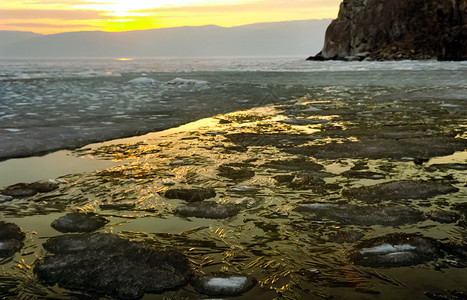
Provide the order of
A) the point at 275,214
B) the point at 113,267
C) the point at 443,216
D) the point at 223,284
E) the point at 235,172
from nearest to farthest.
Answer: the point at 223,284 < the point at 113,267 < the point at 443,216 < the point at 275,214 < the point at 235,172

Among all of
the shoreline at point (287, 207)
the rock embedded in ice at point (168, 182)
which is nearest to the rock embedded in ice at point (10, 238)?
the shoreline at point (287, 207)

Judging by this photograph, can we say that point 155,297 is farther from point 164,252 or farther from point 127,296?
point 164,252

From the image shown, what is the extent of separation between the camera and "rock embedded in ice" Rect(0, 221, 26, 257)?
2.36m

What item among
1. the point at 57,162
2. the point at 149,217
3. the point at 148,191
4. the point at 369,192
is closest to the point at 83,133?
the point at 57,162

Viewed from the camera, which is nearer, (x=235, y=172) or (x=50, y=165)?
(x=235, y=172)

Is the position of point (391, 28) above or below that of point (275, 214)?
above

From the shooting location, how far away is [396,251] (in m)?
2.25

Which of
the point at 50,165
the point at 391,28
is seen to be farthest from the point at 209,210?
the point at 391,28

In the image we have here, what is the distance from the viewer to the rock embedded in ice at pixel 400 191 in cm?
315

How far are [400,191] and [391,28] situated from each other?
52.5 metres

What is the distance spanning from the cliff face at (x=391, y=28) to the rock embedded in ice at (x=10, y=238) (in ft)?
141

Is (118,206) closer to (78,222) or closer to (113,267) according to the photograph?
(78,222)

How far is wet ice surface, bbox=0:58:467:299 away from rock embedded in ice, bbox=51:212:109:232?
Answer: 7 centimetres

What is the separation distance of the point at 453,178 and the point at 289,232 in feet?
5.70
